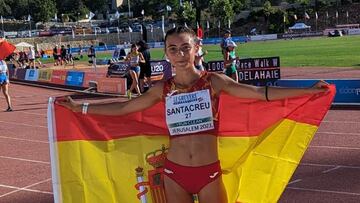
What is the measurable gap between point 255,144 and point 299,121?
17.7 inches

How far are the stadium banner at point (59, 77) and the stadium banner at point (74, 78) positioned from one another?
503 mm

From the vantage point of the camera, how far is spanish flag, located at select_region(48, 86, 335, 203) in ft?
17.2

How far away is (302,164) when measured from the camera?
9.28 m

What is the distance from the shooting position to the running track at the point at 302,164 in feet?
25.3

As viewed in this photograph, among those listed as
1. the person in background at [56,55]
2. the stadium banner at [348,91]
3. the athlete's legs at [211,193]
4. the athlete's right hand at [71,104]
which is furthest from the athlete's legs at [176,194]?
the person in background at [56,55]

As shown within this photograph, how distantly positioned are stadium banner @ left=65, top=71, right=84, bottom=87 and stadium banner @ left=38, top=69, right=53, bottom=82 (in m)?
2.68

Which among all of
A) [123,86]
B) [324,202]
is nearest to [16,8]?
[123,86]

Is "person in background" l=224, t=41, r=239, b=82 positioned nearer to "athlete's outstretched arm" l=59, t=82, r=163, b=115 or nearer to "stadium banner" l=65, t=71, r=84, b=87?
"stadium banner" l=65, t=71, r=84, b=87

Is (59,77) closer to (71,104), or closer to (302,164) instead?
(302,164)

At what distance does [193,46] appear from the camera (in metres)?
4.54

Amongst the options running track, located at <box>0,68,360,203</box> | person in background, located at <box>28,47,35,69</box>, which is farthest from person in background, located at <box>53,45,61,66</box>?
running track, located at <box>0,68,360,203</box>

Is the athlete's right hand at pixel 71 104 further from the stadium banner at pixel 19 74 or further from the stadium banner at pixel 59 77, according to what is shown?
Answer: the stadium banner at pixel 19 74

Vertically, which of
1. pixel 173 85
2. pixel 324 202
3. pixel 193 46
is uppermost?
pixel 193 46

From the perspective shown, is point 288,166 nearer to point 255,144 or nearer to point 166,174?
point 255,144
